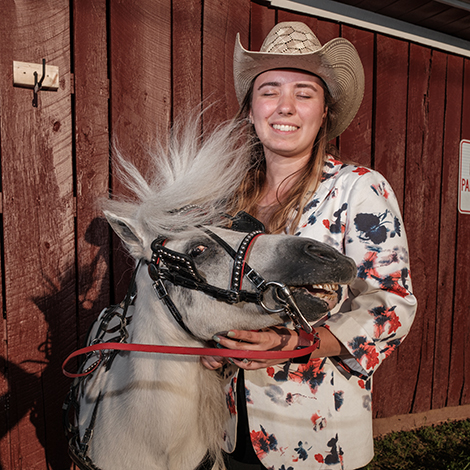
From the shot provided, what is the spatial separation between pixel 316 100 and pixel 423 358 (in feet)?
10.6

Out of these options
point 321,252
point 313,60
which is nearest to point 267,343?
point 321,252

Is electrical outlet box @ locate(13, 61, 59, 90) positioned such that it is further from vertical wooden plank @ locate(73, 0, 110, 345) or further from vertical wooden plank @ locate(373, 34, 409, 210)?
vertical wooden plank @ locate(373, 34, 409, 210)

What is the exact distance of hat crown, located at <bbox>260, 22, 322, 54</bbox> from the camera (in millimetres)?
1753

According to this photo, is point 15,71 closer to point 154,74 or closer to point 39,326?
point 154,74

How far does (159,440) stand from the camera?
136 centimetres

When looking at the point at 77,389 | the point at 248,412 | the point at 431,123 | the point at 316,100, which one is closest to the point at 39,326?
the point at 77,389

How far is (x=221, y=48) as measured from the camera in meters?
2.78

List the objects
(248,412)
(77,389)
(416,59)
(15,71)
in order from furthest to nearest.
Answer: (416,59) → (15,71) → (77,389) → (248,412)

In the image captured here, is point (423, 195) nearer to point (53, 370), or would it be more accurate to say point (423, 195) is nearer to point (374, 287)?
point (374, 287)

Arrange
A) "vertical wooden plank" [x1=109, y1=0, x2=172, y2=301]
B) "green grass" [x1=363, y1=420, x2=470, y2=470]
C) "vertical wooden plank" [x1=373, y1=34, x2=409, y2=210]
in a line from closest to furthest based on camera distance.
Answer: "vertical wooden plank" [x1=109, y1=0, x2=172, y2=301], "green grass" [x1=363, y1=420, x2=470, y2=470], "vertical wooden plank" [x1=373, y1=34, x2=409, y2=210]

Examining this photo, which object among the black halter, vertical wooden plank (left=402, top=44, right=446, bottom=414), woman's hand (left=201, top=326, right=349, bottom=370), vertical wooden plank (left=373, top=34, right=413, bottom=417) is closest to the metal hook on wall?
the black halter

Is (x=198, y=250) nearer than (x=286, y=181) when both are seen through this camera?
Yes

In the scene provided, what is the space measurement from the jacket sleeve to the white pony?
0.80 feet

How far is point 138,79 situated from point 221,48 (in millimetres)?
719
